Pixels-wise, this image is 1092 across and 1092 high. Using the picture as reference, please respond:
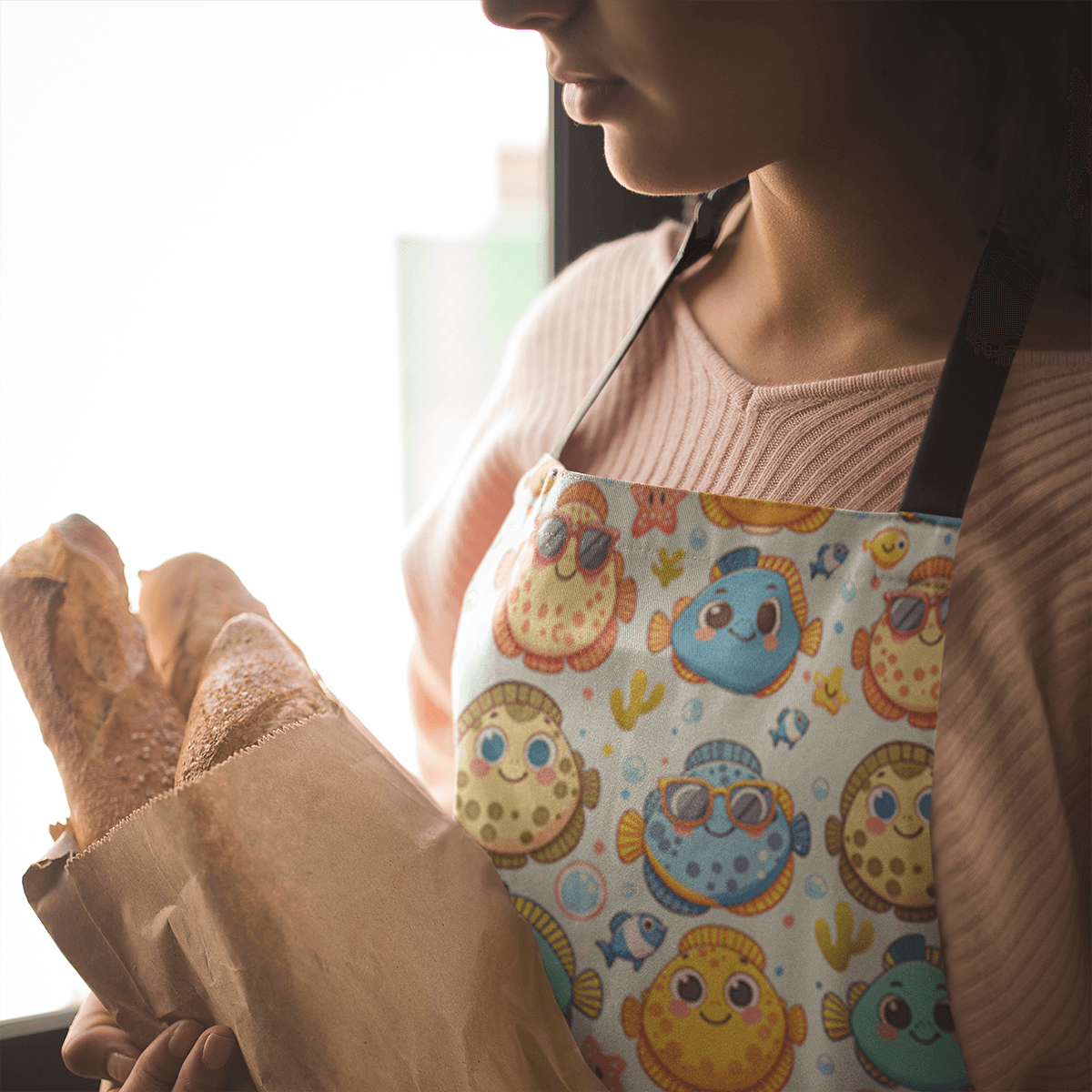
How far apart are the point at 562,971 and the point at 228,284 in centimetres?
69

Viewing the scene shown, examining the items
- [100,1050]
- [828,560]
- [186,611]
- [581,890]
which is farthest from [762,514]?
[100,1050]

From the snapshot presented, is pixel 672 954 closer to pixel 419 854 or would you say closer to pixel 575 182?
pixel 419 854

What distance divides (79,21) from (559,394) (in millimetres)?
525

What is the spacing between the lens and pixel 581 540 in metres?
0.60

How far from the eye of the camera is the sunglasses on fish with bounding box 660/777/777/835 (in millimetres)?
518

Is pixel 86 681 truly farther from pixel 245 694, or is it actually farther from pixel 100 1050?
pixel 100 1050

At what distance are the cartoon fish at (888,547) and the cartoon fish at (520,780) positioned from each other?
232 mm

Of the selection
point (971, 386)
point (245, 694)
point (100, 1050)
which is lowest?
point (100, 1050)

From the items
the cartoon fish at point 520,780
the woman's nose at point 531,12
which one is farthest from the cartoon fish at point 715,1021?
the woman's nose at point 531,12

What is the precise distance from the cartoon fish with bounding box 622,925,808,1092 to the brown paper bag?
2.1 inches

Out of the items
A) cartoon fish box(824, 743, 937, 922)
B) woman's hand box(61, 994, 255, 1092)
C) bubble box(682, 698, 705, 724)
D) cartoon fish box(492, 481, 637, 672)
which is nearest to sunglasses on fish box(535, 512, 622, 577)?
cartoon fish box(492, 481, 637, 672)

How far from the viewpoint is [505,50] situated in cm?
95

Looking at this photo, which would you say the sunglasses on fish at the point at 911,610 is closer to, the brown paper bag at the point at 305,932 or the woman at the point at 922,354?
the woman at the point at 922,354

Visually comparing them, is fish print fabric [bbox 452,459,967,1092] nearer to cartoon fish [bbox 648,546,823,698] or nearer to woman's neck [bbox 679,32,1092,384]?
cartoon fish [bbox 648,546,823,698]
